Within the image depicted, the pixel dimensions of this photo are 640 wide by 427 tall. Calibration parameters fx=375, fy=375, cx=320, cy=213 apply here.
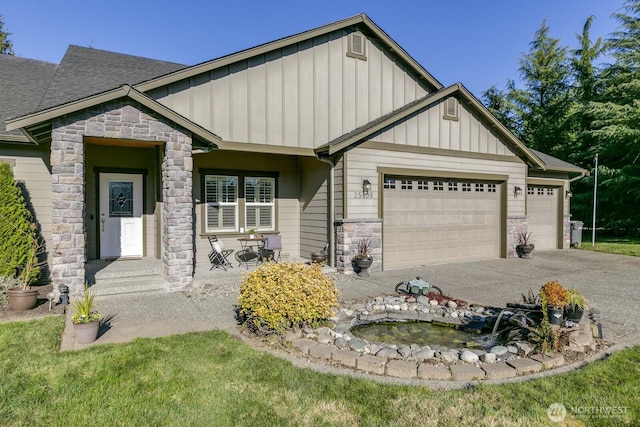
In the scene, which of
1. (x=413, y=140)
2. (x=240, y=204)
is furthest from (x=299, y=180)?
(x=413, y=140)

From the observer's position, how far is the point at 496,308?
6.08m

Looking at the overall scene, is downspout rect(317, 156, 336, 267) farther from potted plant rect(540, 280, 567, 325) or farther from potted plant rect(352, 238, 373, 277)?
potted plant rect(540, 280, 567, 325)

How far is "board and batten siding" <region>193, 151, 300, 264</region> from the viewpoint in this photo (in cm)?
942

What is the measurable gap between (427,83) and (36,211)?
35.1ft

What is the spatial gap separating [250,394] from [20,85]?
10.3 metres

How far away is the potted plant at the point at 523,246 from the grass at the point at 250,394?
313 inches

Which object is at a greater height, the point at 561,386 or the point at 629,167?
the point at 629,167

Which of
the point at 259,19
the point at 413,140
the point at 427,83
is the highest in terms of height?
the point at 259,19

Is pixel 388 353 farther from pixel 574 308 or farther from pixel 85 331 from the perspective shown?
pixel 85 331

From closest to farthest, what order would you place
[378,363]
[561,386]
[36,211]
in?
[561,386], [378,363], [36,211]

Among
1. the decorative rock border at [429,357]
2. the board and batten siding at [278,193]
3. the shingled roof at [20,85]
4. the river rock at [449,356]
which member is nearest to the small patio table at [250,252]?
the board and batten siding at [278,193]

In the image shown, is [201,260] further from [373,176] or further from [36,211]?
[373,176]

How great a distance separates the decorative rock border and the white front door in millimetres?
6536

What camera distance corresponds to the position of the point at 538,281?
835cm
